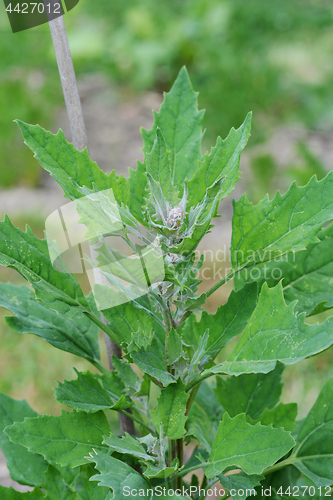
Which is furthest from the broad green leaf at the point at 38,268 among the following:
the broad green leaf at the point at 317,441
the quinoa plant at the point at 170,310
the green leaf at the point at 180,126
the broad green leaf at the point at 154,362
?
the broad green leaf at the point at 317,441

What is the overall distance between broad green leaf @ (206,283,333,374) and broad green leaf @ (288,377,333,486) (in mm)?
205

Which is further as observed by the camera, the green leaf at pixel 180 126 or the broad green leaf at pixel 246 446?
the green leaf at pixel 180 126

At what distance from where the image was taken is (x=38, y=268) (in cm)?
58

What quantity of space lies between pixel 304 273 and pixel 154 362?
0.94 feet

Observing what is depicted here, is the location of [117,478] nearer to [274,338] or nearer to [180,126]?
[274,338]

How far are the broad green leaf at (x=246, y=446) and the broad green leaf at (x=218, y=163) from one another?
0.88ft

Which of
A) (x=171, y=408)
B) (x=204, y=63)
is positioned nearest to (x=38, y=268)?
(x=171, y=408)

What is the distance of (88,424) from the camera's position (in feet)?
2.00

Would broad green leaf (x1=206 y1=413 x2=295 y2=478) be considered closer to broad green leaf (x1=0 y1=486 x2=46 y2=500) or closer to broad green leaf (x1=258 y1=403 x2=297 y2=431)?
broad green leaf (x1=258 y1=403 x2=297 y2=431)

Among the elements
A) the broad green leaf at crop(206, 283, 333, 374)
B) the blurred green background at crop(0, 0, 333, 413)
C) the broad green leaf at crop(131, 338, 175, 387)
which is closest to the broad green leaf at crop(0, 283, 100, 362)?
the broad green leaf at crop(131, 338, 175, 387)

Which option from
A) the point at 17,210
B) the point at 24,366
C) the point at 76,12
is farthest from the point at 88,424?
the point at 76,12

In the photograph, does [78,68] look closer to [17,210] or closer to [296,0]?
[17,210]

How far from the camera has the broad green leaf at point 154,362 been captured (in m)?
0.54

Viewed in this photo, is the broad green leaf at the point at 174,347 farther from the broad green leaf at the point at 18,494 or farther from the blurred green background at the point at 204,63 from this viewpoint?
the blurred green background at the point at 204,63
